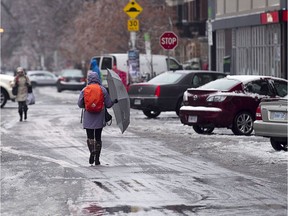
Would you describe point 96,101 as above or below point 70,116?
above

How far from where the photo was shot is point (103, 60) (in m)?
42.0

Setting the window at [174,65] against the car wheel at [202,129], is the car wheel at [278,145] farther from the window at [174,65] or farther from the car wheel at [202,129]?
the window at [174,65]

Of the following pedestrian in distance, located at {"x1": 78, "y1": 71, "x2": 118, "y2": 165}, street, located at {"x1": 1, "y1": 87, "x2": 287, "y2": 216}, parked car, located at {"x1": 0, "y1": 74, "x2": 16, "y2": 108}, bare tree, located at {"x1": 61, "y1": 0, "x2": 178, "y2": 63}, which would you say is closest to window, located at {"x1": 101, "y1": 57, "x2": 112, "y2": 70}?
parked car, located at {"x1": 0, "y1": 74, "x2": 16, "y2": 108}

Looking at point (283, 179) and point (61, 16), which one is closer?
point (283, 179)

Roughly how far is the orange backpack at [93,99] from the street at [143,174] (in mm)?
961

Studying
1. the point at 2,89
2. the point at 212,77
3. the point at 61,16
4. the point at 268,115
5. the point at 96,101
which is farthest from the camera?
the point at 61,16

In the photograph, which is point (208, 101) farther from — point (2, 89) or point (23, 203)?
point (2, 89)

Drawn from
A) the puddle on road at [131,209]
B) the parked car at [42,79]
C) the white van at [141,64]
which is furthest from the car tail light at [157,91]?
the parked car at [42,79]

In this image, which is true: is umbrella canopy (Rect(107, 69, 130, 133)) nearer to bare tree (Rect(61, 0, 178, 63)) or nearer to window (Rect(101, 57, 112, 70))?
window (Rect(101, 57, 112, 70))

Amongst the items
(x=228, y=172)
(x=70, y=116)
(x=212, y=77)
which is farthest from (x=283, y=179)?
(x=70, y=116)

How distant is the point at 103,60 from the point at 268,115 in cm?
2346

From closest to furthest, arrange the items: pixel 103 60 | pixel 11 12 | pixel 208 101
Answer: pixel 208 101 < pixel 103 60 < pixel 11 12

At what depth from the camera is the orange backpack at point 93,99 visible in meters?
17.0

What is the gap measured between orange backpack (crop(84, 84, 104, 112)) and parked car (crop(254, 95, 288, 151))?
11.5 ft
